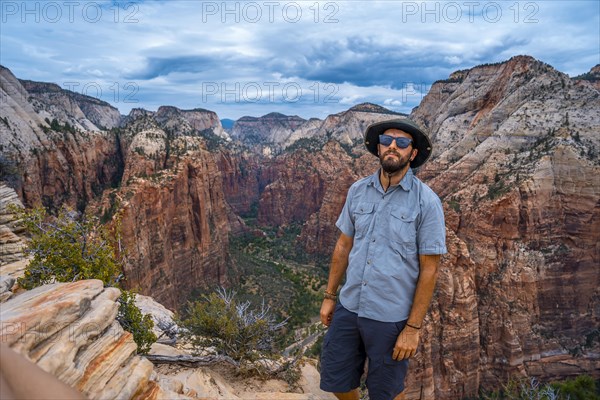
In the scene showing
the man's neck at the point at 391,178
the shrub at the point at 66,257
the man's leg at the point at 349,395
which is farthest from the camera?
the shrub at the point at 66,257

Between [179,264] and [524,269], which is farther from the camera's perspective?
[179,264]

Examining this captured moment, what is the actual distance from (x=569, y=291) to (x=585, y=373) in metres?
4.76

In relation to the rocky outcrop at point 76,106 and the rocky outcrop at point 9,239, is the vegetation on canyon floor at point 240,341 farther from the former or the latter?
the rocky outcrop at point 76,106

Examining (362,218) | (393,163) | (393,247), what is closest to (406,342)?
(393,247)

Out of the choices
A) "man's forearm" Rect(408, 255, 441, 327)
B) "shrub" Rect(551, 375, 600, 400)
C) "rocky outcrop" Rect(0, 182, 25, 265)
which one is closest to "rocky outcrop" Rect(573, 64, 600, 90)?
"shrub" Rect(551, 375, 600, 400)

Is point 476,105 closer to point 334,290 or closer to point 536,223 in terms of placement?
point 536,223

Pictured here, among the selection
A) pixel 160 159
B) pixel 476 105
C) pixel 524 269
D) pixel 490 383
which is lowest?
pixel 490 383

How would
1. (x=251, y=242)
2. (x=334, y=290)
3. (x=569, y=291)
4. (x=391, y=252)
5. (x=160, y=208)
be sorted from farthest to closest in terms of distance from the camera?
(x=251, y=242), (x=160, y=208), (x=569, y=291), (x=334, y=290), (x=391, y=252)

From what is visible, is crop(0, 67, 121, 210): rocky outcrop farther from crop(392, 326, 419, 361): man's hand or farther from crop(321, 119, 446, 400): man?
crop(392, 326, 419, 361): man's hand

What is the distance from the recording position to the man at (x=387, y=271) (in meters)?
3.74

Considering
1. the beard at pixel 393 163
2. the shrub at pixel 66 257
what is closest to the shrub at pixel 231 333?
the shrub at pixel 66 257

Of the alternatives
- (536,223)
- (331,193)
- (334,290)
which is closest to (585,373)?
(536,223)

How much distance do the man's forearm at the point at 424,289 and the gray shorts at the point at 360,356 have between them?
0.68ft

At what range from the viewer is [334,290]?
4570mm
